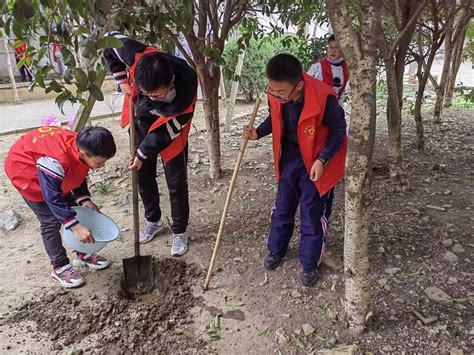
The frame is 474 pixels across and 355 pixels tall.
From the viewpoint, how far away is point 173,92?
259 cm

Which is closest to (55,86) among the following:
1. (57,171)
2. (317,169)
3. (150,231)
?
(57,171)

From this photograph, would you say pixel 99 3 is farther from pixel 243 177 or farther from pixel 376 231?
pixel 243 177

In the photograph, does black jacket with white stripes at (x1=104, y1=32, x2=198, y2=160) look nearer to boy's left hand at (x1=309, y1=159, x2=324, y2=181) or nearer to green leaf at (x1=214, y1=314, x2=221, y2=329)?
boy's left hand at (x1=309, y1=159, x2=324, y2=181)

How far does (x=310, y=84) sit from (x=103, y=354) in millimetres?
1818

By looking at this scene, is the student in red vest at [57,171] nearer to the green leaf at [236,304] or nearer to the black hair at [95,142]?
the black hair at [95,142]

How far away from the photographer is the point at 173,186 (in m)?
2.98

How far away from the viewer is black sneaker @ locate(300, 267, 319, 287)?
8.48 ft

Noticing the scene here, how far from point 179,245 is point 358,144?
1.68 meters

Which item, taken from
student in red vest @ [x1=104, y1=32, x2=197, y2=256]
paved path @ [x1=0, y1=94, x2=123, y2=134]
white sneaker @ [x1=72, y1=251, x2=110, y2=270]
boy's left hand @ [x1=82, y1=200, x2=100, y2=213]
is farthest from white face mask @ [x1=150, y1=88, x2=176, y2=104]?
paved path @ [x1=0, y1=94, x2=123, y2=134]

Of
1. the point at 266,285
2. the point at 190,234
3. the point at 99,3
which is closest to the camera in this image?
the point at 99,3

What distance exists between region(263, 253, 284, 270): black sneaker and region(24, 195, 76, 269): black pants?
1333 millimetres

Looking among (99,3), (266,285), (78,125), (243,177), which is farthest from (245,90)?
(99,3)

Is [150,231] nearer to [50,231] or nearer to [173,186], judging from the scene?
[173,186]

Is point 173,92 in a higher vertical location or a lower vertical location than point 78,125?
higher
